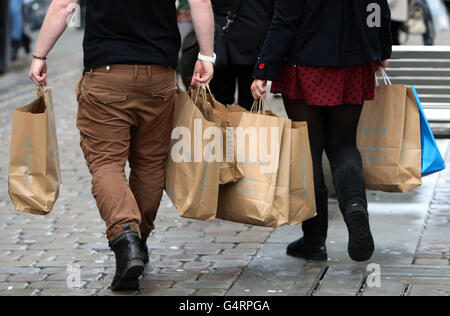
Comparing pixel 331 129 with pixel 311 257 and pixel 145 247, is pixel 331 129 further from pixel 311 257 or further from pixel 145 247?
pixel 145 247

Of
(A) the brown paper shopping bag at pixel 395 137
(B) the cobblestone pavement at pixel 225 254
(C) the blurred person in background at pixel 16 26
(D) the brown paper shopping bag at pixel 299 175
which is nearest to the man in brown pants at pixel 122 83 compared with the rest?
(B) the cobblestone pavement at pixel 225 254

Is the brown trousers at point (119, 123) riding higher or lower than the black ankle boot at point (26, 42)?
higher

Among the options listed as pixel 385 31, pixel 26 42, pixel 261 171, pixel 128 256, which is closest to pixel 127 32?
pixel 261 171

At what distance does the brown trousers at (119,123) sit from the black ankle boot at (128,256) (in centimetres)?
4

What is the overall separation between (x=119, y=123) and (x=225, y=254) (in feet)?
3.77

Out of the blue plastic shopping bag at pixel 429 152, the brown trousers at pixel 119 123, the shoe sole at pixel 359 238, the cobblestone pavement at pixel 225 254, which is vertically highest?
the brown trousers at pixel 119 123

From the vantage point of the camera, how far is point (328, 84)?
15.4 feet

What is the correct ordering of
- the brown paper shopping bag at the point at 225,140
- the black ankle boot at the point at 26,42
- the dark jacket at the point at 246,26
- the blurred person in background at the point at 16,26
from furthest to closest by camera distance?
the black ankle boot at the point at 26,42 < the blurred person in background at the point at 16,26 < the dark jacket at the point at 246,26 < the brown paper shopping bag at the point at 225,140

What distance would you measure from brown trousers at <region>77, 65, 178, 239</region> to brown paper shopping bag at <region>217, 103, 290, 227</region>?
0.39 meters

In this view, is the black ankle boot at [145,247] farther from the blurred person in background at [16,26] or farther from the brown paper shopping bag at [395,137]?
the blurred person in background at [16,26]

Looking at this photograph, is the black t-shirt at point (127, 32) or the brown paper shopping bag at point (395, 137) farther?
the brown paper shopping bag at point (395, 137)

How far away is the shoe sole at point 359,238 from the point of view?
4.62 m

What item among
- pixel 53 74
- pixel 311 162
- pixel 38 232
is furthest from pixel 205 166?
pixel 53 74

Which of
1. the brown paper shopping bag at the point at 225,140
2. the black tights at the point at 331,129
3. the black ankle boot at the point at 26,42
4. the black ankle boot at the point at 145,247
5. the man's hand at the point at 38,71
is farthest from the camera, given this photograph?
the black ankle boot at the point at 26,42
